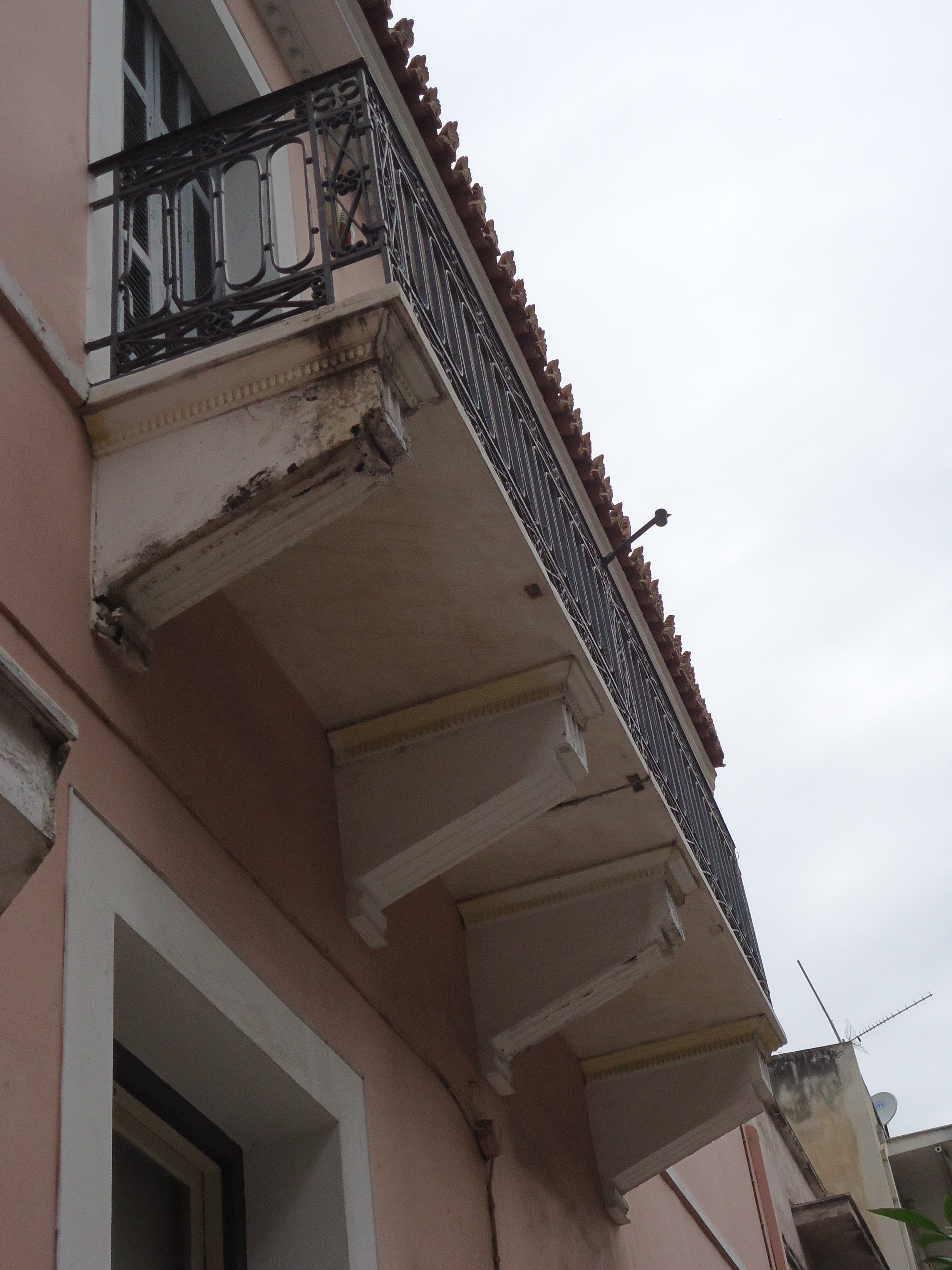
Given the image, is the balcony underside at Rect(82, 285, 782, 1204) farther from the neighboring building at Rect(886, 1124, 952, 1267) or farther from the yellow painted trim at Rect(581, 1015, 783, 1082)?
the neighboring building at Rect(886, 1124, 952, 1267)

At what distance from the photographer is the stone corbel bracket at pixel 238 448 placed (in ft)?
12.2

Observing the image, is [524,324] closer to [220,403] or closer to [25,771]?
[220,403]

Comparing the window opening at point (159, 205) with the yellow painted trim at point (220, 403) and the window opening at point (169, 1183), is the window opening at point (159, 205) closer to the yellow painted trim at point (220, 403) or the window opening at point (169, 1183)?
the yellow painted trim at point (220, 403)

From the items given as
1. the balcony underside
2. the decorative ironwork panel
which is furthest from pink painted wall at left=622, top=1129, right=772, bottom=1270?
the decorative ironwork panel

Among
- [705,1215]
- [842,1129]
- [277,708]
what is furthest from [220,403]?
[842,1129]

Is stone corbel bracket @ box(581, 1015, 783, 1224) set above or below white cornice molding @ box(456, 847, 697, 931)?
below

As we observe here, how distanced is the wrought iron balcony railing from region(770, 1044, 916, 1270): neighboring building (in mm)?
15851

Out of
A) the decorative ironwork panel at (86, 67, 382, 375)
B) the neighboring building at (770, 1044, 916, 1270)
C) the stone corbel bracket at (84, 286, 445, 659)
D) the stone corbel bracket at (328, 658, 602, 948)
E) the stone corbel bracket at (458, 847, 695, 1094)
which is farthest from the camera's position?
the neighboring building at (770, 1044, 916, 1270)

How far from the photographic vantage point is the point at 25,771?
72.6 inches

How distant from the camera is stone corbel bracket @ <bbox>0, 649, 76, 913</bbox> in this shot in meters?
1.81

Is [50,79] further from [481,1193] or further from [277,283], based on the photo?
[481,1193]

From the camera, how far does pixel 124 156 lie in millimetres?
4438

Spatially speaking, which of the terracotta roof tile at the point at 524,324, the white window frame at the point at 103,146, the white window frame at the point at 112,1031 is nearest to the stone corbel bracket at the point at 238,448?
the white window frame at the point at 103,146

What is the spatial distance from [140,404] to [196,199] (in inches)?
86.5
